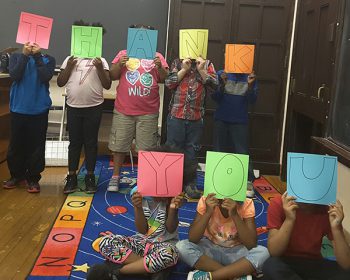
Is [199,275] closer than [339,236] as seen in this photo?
No

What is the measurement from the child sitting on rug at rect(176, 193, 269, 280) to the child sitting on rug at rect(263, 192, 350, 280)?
5.1 inches

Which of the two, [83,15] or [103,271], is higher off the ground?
[83,15]

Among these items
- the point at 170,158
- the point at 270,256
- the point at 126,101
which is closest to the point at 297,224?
the point at 270,256

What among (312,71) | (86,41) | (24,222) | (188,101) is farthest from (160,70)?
Answer: (24,222)

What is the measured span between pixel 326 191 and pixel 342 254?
246 mm

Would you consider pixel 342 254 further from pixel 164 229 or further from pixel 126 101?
pixel 126 101

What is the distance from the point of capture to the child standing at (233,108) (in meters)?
3.38

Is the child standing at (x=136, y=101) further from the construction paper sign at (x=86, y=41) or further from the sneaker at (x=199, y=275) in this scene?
the sneaker at (x=199, y=275)

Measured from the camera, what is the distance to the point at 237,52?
3.07m

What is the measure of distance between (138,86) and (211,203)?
61.3 inches

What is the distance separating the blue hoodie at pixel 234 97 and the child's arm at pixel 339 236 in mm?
1780

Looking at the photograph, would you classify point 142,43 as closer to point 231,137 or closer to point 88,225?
point 231,137

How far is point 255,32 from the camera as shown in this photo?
4.14m

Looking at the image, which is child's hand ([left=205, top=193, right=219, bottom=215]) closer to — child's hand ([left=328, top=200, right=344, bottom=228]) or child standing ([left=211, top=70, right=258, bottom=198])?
child's hand ([left=328, top=200, right=344, bottom=228])
